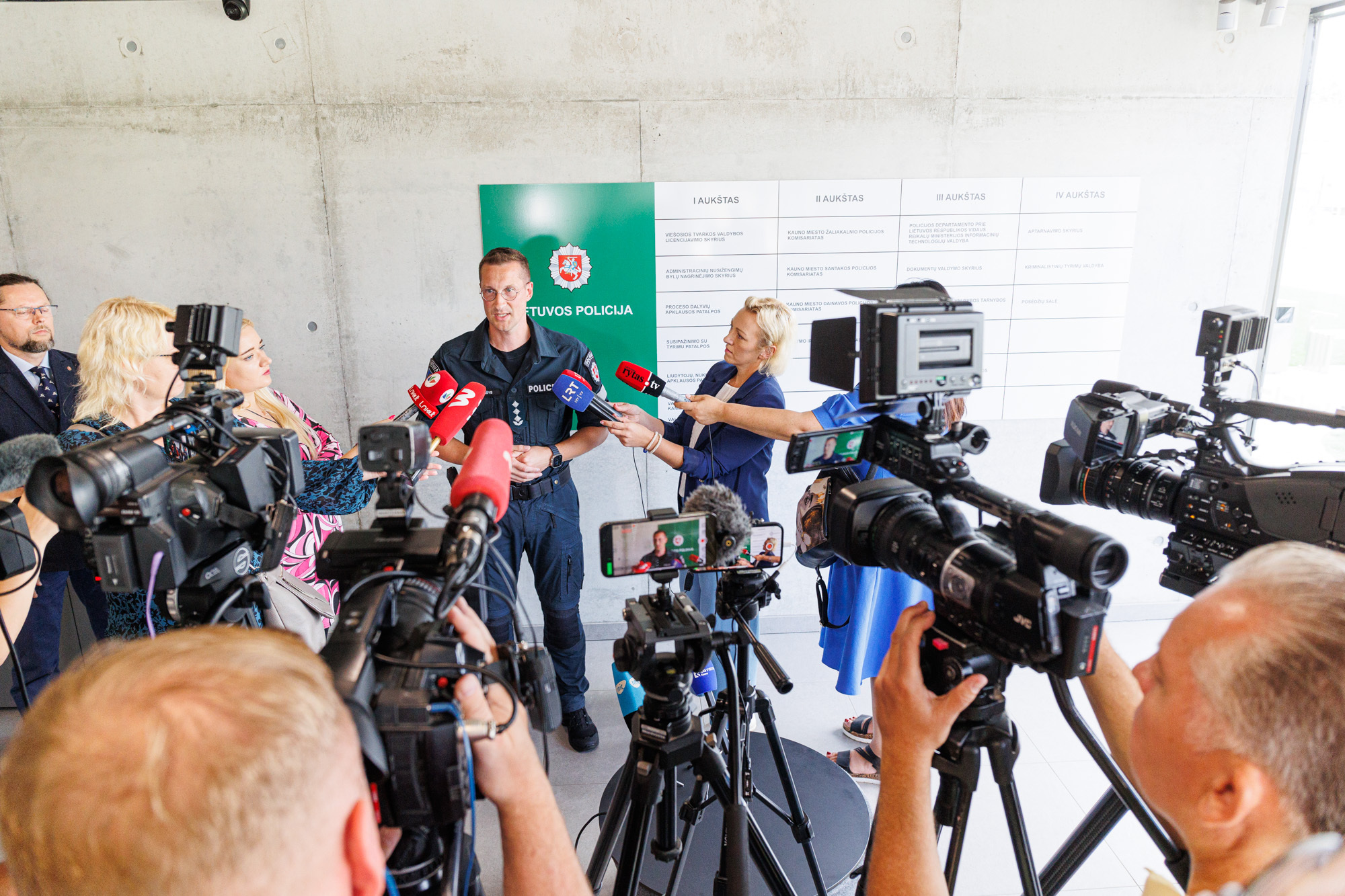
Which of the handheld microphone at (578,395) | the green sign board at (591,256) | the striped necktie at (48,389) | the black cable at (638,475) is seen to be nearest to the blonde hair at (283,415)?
the handheld microphone at (578,395)

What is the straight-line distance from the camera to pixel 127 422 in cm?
184

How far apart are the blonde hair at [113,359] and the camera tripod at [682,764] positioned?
4.94 feet

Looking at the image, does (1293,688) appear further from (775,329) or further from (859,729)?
(859,729)

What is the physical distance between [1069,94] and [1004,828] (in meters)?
2.90

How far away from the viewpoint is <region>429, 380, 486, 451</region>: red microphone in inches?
71.2

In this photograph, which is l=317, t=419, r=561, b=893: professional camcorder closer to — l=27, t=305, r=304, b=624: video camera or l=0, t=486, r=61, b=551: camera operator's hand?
l=27, t=305, r=304, b=624: video camera

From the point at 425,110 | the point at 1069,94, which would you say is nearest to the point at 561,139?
the point at 425,110

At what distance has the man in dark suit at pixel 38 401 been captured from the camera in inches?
100.0

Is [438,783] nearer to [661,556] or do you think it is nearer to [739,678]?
[661,556]

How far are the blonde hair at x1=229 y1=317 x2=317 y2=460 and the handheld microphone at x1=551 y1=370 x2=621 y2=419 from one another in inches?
32.0

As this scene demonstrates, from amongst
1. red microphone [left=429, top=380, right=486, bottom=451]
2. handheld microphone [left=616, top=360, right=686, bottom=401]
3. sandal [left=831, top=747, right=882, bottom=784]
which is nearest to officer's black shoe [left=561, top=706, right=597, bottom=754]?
sandal [left=831, top=747, right=882, bottom=784]

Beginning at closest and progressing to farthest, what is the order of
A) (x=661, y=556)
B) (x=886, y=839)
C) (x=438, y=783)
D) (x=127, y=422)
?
(x=438, y=783) → (x=886, y=839) → (x=661, y=556) → (x=127, y=422)

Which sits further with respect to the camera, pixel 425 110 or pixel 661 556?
pixel 425 110

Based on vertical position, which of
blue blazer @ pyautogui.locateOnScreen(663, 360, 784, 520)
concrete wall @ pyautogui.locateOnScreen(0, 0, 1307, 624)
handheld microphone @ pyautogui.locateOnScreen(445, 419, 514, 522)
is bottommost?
blue blazer @ pyautogui.locateOnScreen(663, 360, 784, 520)
